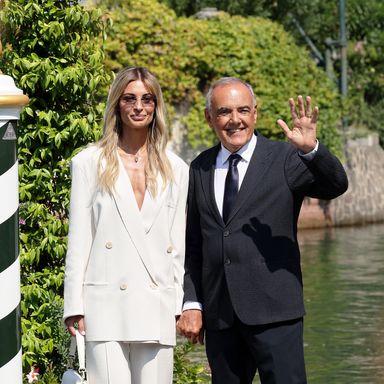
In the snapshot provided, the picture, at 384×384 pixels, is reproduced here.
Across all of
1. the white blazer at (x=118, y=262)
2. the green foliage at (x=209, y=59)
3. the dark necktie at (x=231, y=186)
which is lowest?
the white blazer at (x=118, y=262)

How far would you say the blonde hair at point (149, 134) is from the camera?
17.3 ft

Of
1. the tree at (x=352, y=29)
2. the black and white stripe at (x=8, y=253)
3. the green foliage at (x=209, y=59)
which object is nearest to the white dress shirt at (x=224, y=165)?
the black and white stripe at (x=8, y=253)

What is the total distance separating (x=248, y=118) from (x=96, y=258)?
0.89 metres

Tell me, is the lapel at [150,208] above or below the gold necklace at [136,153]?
below

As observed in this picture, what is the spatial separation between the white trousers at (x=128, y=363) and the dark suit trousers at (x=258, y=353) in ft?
0.98

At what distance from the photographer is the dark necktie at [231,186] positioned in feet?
17.8

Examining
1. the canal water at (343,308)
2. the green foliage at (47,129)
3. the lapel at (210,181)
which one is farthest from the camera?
the canal water at (343,308)

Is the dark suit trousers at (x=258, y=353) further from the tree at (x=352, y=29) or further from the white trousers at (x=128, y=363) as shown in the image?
the tree at (x=352, y=29)

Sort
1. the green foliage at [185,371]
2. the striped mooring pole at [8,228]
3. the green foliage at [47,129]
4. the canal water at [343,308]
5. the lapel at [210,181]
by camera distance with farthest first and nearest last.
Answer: the canal water at [343,308]
the green foliage at [185,371]
the green foliage at [47,129]
the lapel at [210,181]
the striped mooring pole at [8,228]

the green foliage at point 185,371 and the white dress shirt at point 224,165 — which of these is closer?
the white dress shirt at point 224,165

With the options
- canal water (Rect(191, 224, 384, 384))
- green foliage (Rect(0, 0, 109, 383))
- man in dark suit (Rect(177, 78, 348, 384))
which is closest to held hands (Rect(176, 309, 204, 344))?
man in dark suit (Rect(177, 78, 348, 384))

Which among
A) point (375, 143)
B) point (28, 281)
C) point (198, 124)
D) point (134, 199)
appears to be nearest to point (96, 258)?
point (134, 199)

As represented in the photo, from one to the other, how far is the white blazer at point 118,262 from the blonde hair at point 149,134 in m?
0.05

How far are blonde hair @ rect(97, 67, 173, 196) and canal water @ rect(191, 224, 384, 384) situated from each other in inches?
148
